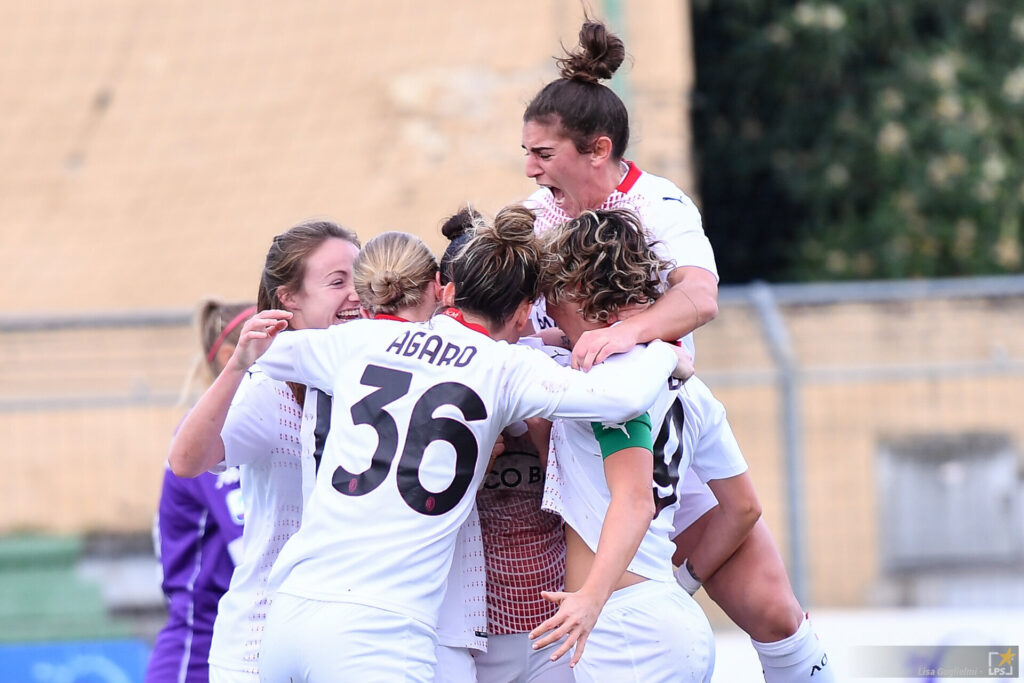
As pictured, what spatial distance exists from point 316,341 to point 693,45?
10500 mm

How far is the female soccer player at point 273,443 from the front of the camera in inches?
123

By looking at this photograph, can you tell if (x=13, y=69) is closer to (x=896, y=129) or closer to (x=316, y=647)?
(x=896, y=129)

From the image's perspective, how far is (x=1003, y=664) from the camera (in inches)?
173

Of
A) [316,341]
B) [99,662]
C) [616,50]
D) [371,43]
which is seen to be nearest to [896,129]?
[371,43]

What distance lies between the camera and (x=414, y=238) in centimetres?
302

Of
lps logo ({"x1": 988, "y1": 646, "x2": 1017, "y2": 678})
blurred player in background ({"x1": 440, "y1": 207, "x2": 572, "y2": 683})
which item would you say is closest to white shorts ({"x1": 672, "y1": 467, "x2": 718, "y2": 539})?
blurred player in background ({"x1": 440, "y1": 207, "x2": 572, "y2": 683})

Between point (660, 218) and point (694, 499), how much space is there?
823 mm

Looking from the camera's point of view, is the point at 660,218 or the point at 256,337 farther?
the point at 660,218

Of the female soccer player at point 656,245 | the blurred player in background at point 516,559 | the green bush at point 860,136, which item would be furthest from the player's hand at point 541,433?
the green bush at point 860,136

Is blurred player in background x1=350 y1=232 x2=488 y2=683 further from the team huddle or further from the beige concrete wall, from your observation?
the beige concrete wall

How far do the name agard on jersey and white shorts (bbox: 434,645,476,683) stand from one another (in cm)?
62

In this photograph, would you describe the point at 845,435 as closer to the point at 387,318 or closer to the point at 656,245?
the point at 656,245

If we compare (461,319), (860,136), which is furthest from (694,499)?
(860,136)

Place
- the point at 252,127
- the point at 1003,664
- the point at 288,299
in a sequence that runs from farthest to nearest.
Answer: the point at 252,127, the point at 1003,664, the point at 288,299
